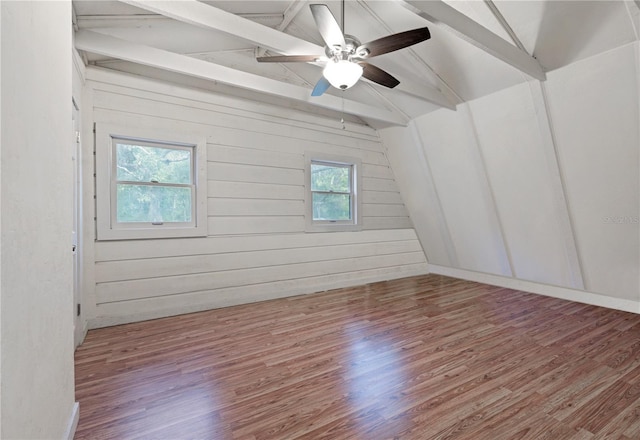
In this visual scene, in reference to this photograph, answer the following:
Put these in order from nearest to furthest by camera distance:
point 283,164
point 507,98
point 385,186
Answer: point 507,98, point 283,164, point 385,186

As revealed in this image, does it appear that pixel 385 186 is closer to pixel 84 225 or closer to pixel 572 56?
pixel 572 56

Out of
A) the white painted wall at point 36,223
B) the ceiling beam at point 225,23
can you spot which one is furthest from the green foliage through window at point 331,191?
the white painted wall at point 36,223

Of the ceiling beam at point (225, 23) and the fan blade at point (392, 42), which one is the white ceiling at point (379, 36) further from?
the fan blade at point (392, 42)

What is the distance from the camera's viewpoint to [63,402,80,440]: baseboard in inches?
53.1

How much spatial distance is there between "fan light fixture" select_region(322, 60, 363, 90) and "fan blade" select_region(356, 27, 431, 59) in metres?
0.10

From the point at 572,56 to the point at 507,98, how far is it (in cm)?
59

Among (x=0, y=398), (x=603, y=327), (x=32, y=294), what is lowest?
(x=603, y=327)

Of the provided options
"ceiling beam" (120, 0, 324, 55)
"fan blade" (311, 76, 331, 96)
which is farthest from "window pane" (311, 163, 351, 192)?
"ceiling beam" (120, 0, 324, 55)

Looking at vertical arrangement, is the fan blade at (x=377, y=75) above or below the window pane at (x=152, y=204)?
above

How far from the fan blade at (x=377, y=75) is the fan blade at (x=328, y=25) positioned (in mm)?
278

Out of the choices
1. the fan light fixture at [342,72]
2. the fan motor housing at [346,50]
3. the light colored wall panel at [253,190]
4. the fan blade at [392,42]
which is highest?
the fan motor housing at [346,50]

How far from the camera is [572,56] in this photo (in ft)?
7.91

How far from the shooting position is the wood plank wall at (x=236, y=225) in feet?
9.53

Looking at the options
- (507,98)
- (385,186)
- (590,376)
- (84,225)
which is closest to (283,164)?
(385,186)
